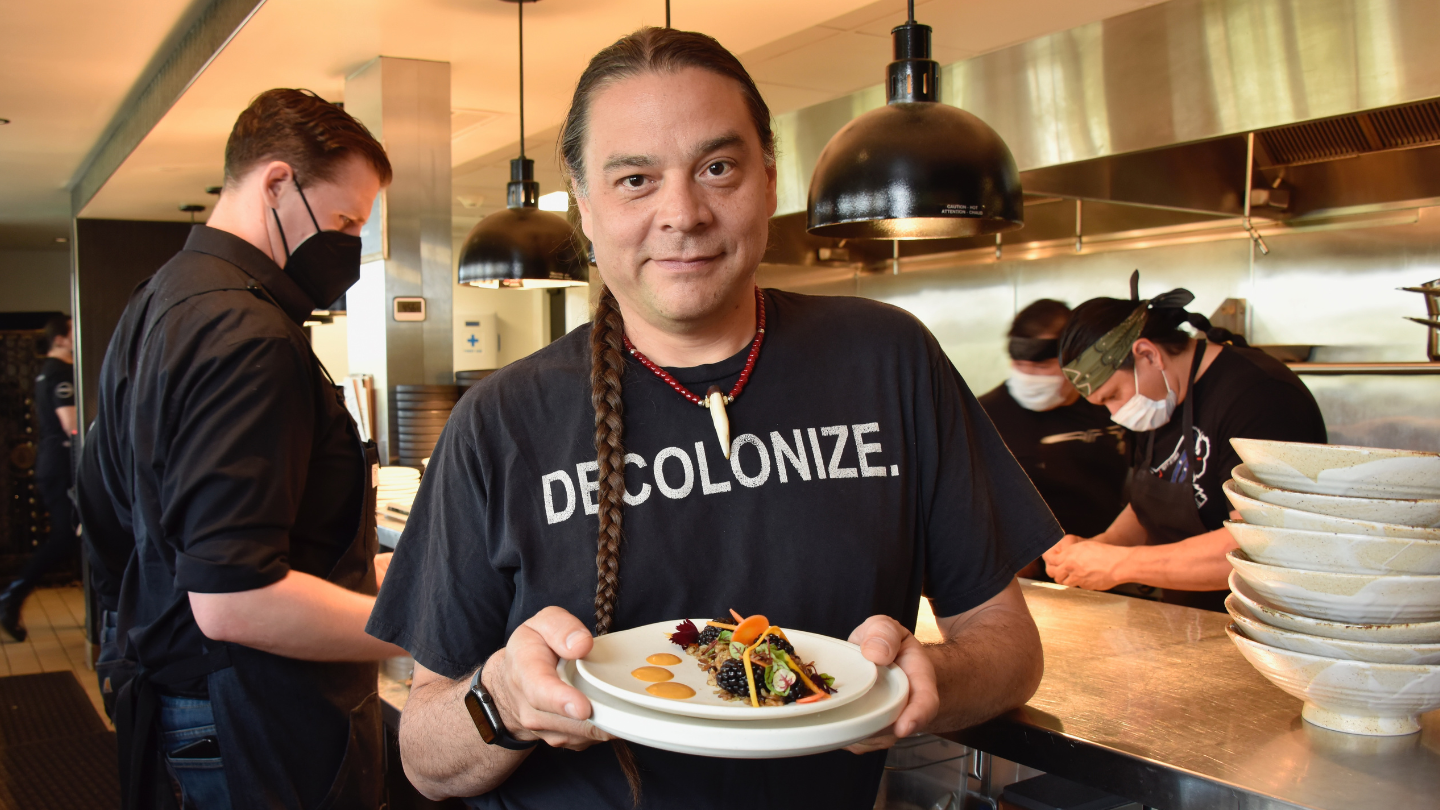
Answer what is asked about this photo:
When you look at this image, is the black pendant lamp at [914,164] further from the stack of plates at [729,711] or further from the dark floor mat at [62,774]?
the dark floor mat at [62,774]

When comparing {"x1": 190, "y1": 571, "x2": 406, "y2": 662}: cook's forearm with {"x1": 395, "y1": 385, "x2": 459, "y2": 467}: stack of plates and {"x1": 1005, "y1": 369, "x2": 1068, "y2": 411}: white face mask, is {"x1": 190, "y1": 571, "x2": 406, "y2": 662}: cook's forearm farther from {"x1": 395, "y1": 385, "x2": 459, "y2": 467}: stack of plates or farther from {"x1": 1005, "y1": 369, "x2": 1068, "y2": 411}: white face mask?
{"x1": 1005, "y1": 369, "x2": 1068, "y2": 411}: white face mask

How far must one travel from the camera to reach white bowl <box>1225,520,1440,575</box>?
1.27m

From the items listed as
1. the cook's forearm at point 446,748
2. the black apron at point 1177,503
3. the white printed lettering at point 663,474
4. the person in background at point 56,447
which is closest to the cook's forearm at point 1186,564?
the black apron at point 1177,503

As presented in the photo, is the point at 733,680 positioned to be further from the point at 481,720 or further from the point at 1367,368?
the point at 1367,368

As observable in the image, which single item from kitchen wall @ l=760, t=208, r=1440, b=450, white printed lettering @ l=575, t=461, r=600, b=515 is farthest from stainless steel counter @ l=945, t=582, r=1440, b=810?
kitchen wall @ l=760, t=208, r=1440, b=450

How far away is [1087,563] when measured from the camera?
2.66m

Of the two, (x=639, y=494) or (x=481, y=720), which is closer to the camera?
(x=481, y=720)

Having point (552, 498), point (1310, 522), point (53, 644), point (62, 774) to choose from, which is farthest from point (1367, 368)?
point (53, 644)

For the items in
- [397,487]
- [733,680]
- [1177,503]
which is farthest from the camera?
[397,487]

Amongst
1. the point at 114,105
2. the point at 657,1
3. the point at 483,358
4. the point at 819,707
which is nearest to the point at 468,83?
the point at 657,1

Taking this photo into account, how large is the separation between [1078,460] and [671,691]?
3656mm

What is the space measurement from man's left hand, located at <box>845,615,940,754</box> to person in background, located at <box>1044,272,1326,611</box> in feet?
5.96

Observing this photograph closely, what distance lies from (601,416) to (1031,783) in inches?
42.4

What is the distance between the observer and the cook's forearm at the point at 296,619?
1606 millimetres
